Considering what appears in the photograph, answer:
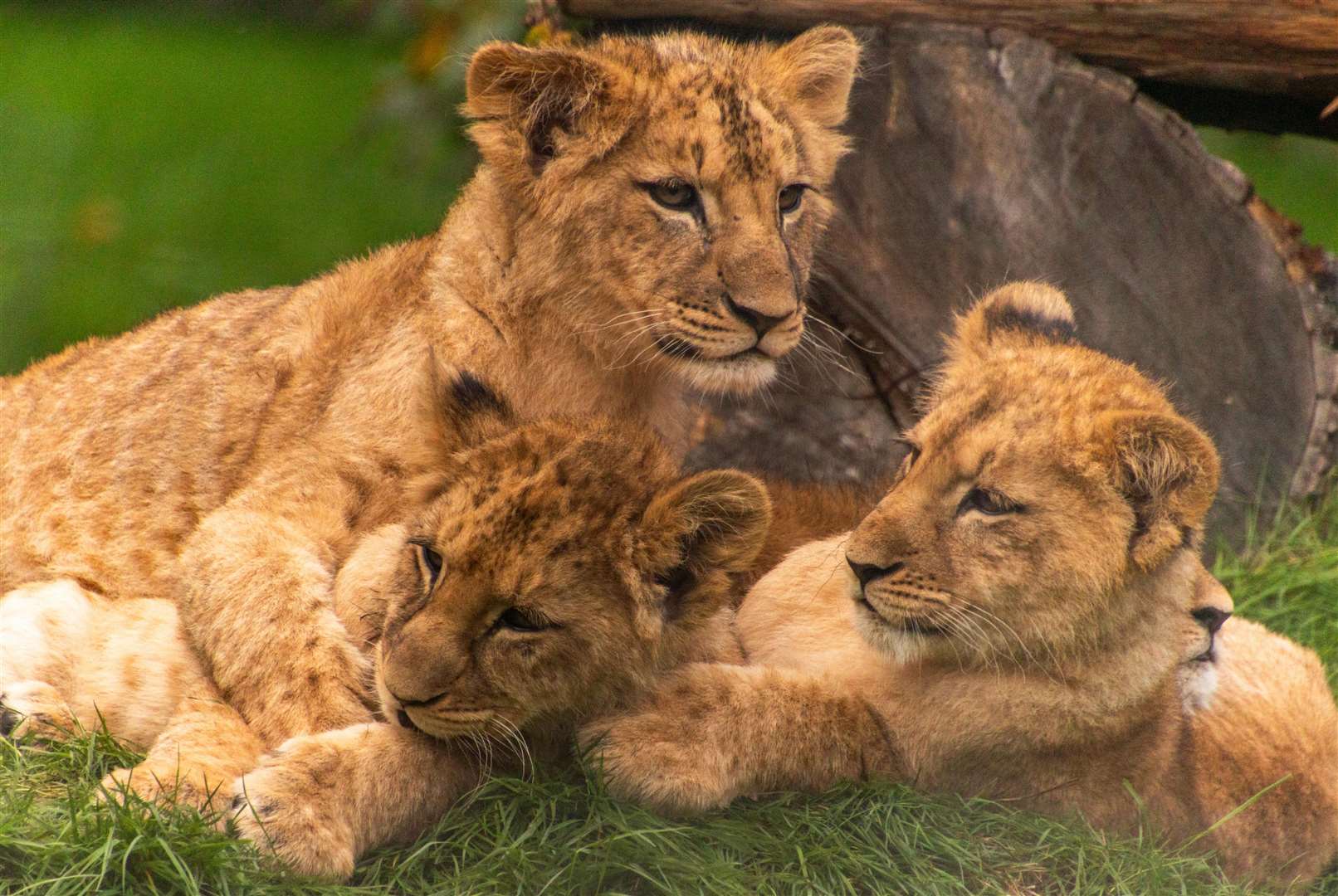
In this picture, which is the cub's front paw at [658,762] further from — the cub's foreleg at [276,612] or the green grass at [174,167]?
the green grass at [174,167]

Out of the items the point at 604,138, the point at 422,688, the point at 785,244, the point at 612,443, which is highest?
the point at 604,138

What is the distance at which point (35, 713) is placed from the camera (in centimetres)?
392

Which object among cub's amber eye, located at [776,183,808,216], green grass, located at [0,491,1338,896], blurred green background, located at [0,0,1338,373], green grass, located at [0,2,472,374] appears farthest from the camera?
green grass, located at [0,2,472,374]

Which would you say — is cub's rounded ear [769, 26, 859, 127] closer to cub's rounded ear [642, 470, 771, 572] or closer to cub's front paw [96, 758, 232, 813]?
cub's rounded ear [642, 470, 771, 572]

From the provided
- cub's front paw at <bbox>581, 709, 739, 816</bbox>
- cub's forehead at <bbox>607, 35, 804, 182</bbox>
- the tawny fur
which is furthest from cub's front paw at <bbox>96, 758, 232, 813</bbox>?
cub's forehead at <bbox>607, 35, 804, 182</bbox>

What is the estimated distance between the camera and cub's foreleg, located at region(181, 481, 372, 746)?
145 inches

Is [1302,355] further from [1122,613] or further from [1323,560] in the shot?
[1122,613]

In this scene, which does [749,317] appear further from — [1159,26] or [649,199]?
[1159,26]

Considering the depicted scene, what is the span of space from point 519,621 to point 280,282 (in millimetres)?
6710

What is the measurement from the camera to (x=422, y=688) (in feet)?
10.6

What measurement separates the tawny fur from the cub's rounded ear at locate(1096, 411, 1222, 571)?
987 millimetres

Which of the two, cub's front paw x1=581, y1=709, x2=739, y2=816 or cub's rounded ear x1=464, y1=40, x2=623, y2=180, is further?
cub's rounded ear x1=464, y1=40, x2=623, y2=180

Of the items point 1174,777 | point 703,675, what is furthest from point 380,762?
point 1174,777

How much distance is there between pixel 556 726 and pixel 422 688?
0.40 metres
